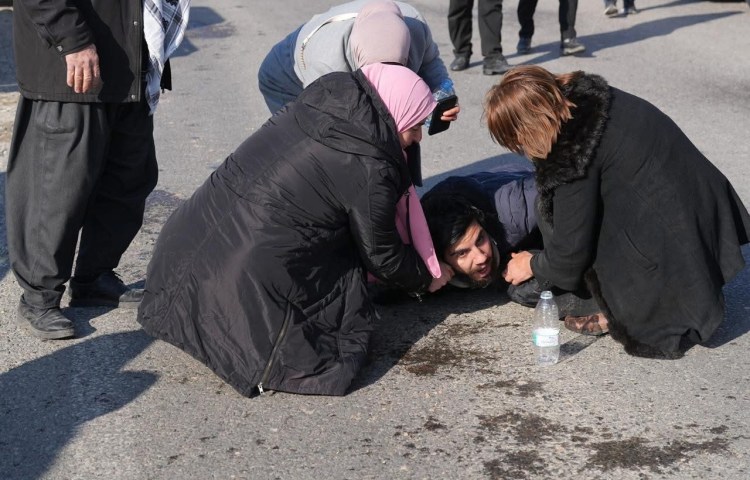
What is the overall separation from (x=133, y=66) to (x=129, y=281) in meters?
1.16

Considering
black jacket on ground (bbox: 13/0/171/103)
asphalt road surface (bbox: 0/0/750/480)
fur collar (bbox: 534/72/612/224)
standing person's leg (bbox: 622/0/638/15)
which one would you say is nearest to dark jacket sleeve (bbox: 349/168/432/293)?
asphalt road surface (bbox: 0/0/750/480)

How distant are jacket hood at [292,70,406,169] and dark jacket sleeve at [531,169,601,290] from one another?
61 cm

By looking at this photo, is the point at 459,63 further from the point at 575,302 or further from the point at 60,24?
the point at 60,24

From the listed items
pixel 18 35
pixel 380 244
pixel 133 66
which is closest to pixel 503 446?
pixel 380 244

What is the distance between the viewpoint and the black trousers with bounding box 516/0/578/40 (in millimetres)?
9500

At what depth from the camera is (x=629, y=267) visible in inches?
156

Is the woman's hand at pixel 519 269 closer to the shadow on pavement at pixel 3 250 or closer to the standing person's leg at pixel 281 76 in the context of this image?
the standing person's leg at pixel 281 76

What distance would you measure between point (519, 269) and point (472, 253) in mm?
231

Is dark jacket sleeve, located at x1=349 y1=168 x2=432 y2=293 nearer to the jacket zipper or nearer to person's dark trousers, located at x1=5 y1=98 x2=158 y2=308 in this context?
the jacket zipper

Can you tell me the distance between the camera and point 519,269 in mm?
4402

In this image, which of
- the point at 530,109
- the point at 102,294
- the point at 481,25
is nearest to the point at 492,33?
the point at 481,25

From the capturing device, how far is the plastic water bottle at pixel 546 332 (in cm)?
407

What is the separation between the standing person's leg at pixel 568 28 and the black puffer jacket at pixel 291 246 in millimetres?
6033

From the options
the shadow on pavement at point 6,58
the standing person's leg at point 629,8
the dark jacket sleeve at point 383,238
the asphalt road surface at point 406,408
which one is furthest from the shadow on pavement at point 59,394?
the standing person's leg at point 629,8
